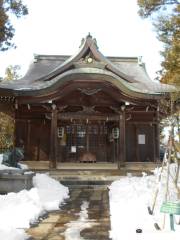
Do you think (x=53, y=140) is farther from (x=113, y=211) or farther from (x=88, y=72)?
(x=113, y=211)

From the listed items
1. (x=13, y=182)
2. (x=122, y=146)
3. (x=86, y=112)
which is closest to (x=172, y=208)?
(x=13, y=182)

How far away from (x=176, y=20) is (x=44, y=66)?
47.3 ft

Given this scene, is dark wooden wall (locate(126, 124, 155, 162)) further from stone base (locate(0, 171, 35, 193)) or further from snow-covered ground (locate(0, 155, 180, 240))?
stone base (locate(0, 171, 35, 193))

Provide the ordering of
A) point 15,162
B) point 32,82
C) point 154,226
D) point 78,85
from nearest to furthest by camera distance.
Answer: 1. point 154,226
2. point 15,162
3. point 78,85
4. point 32,82

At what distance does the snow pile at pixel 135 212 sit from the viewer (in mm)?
5726

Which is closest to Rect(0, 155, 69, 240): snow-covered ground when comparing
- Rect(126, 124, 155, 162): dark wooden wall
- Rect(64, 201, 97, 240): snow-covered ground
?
Rect(64, 201, 97, 240): snow-covered ground

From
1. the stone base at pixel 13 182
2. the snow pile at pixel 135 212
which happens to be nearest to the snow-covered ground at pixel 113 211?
the snow pile at pixel 135 212

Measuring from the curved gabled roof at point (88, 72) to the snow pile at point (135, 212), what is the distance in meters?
6.63

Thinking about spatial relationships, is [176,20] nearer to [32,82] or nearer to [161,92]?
[161,92]

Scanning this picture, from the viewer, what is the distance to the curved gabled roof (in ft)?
56.6

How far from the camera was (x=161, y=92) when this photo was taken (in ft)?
57.2

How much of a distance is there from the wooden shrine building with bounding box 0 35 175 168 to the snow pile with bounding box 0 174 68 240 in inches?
240

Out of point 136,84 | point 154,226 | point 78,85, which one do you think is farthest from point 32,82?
point 154,226

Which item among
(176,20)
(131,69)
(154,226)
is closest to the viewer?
(154,226)
